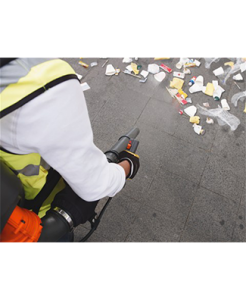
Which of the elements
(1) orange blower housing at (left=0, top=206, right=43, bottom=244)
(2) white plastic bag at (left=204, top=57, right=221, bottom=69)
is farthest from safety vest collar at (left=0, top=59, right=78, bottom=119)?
(2) white plastic bag at (left=204, top=57, right=221, bottom=69)

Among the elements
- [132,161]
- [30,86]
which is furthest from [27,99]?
[132,161]

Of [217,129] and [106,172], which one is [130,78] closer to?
[217,129]

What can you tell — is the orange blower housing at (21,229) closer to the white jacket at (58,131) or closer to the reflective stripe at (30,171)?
the reflective stripe at (30,171)

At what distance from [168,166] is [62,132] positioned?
2.12 metres

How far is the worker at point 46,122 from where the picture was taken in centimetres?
73

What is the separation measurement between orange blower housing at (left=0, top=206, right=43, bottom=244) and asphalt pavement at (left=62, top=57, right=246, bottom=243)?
55.1 inches

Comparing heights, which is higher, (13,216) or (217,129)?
(13,216)

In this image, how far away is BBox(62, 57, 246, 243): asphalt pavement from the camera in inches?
95.7

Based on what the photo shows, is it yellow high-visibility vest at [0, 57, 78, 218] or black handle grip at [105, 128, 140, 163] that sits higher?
yellow high-visibility vest at [0, 57, 78, 218]

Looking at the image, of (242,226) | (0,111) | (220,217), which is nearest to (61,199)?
(0,111)

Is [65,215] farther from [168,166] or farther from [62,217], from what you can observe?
[168,166]

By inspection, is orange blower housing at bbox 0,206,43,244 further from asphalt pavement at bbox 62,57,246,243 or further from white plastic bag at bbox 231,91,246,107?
white plastic bag at bbox 231,91,246,107

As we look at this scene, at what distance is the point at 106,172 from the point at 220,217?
6.23ft

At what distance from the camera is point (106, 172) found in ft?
3.58
